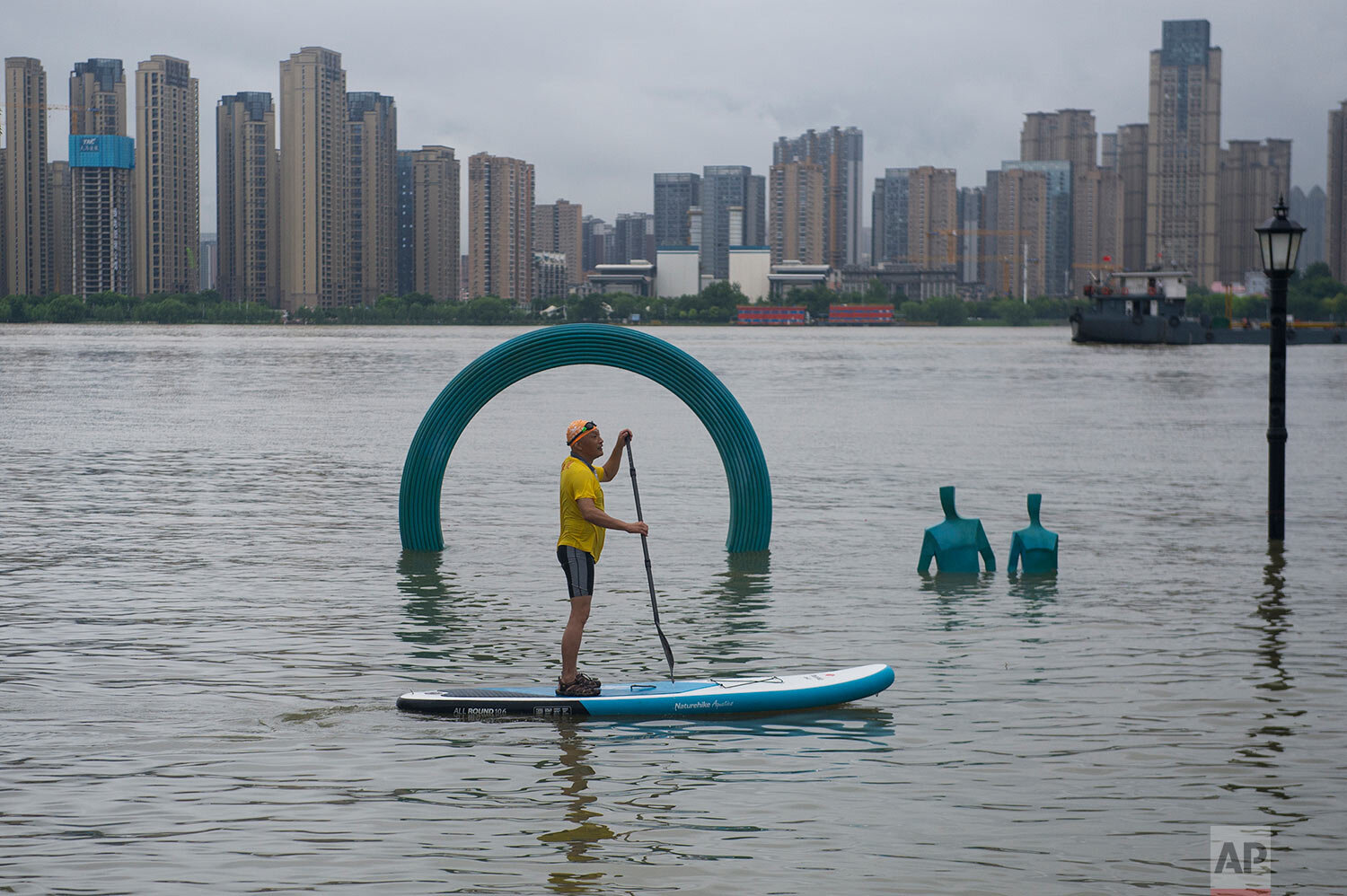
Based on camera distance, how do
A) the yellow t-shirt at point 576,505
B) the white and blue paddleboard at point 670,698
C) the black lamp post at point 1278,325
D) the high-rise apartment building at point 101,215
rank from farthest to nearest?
the high-rise apartment building at point 101,215
the black lamp post at point 1278,325
the yellow t-shirt at point 576,505
the white and blue paddleboard at point 670,698

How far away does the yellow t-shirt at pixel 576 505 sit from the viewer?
8383 mm

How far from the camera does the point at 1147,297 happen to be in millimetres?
94062

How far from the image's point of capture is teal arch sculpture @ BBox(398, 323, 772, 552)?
13.8m

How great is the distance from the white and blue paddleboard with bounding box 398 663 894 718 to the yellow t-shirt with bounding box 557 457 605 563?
0.83m

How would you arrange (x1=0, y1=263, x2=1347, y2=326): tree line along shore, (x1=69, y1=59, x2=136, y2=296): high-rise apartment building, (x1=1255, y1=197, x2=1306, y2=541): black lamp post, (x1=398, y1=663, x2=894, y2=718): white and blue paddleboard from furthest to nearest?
(x1=69, y1=59, x2=136, y2=296): high-rise apartment building → (x1=0, y1=263, x2=1347, y2=326): tree line along shore → (x1=1255, y1=197, x2=1306, y2=541): black lamp post → (x1=398, y1=663, x2=894, y2=718): white and blue paddleboard

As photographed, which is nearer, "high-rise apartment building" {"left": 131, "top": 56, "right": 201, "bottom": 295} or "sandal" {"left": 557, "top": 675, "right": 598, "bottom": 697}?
"sandal" {"left": 557, "top": 675, "right": 598, "bottom": 697}

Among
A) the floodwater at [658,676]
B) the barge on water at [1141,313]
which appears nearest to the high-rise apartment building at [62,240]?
the barge on water at [1141,313]

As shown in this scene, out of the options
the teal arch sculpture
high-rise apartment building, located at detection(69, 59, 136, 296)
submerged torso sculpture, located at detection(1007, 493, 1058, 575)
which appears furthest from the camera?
high-rise apartment building, located at detection(69, 59, 136, 296)

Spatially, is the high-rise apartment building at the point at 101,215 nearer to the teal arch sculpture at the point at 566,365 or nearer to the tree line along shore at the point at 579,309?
the tree line along shore at the point at 579,309

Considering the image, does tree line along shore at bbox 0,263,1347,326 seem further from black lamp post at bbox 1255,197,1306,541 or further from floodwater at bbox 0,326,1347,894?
black lamp post at bbox 1255,197,1306,541

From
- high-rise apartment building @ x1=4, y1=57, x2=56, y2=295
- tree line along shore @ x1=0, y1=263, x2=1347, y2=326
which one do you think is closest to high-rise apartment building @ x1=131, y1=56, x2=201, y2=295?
tree line along shore @ x1=0, y1=263, x2=1347, y2=326

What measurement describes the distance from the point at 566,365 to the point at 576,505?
5377mm

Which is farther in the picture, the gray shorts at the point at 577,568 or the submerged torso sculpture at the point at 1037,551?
the submerged torso sculpture at the point at 1037,551

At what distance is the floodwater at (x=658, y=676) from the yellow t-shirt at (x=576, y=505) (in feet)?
3.37
